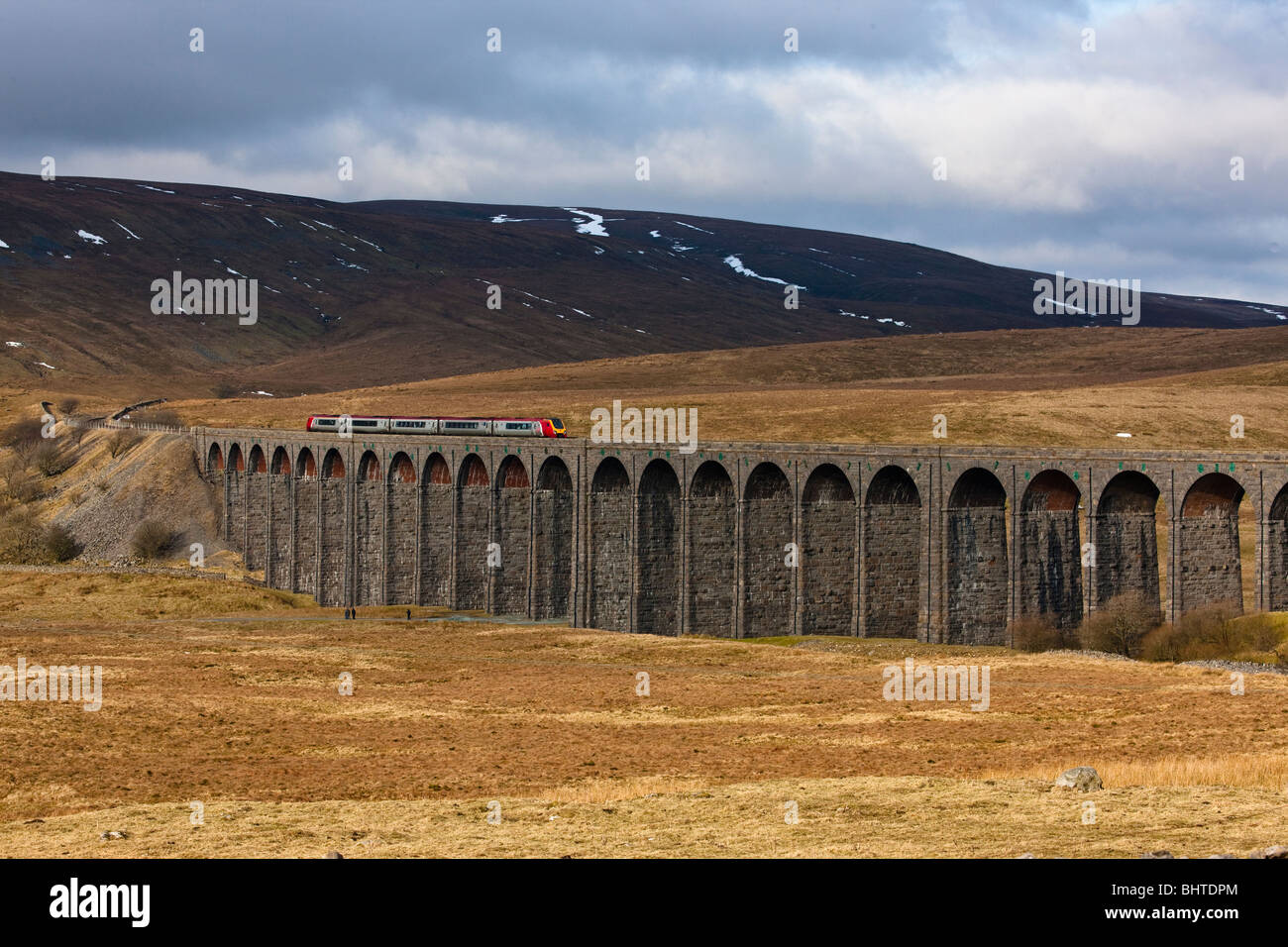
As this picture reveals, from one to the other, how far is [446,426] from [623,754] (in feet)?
182

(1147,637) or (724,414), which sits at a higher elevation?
(724,414)

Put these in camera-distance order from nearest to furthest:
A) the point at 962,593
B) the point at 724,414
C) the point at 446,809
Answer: the point at 446,809, the point at 962,593, the point at 724,414

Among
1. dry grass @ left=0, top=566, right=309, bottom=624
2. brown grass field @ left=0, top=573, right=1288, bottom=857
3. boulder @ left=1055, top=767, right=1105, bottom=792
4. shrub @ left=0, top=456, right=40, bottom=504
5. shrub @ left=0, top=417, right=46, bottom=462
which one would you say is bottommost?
brown grass field @ left=0, top=573, right=1288, bottom=857

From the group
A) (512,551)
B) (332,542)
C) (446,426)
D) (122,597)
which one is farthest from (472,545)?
(122,597)

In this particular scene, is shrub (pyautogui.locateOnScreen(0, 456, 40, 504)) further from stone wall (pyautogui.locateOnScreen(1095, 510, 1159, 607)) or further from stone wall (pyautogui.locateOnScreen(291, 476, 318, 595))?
stone wall (pyautogui.locateOnScreen(1095, 510, 1159, 607))

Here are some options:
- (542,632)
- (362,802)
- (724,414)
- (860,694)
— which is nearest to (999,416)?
(724,414)

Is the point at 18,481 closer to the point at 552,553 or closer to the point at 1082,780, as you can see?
the point at 552,553

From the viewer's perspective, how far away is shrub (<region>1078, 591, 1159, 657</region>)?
5375 cm

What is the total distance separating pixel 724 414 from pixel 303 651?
215ft

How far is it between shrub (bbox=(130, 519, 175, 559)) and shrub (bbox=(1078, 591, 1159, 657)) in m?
68.6

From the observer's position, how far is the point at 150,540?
10250 cm

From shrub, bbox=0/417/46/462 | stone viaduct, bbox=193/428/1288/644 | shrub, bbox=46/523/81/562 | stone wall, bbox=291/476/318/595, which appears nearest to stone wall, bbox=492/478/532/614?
stone viaduct, bbox=193/428/1288/644
